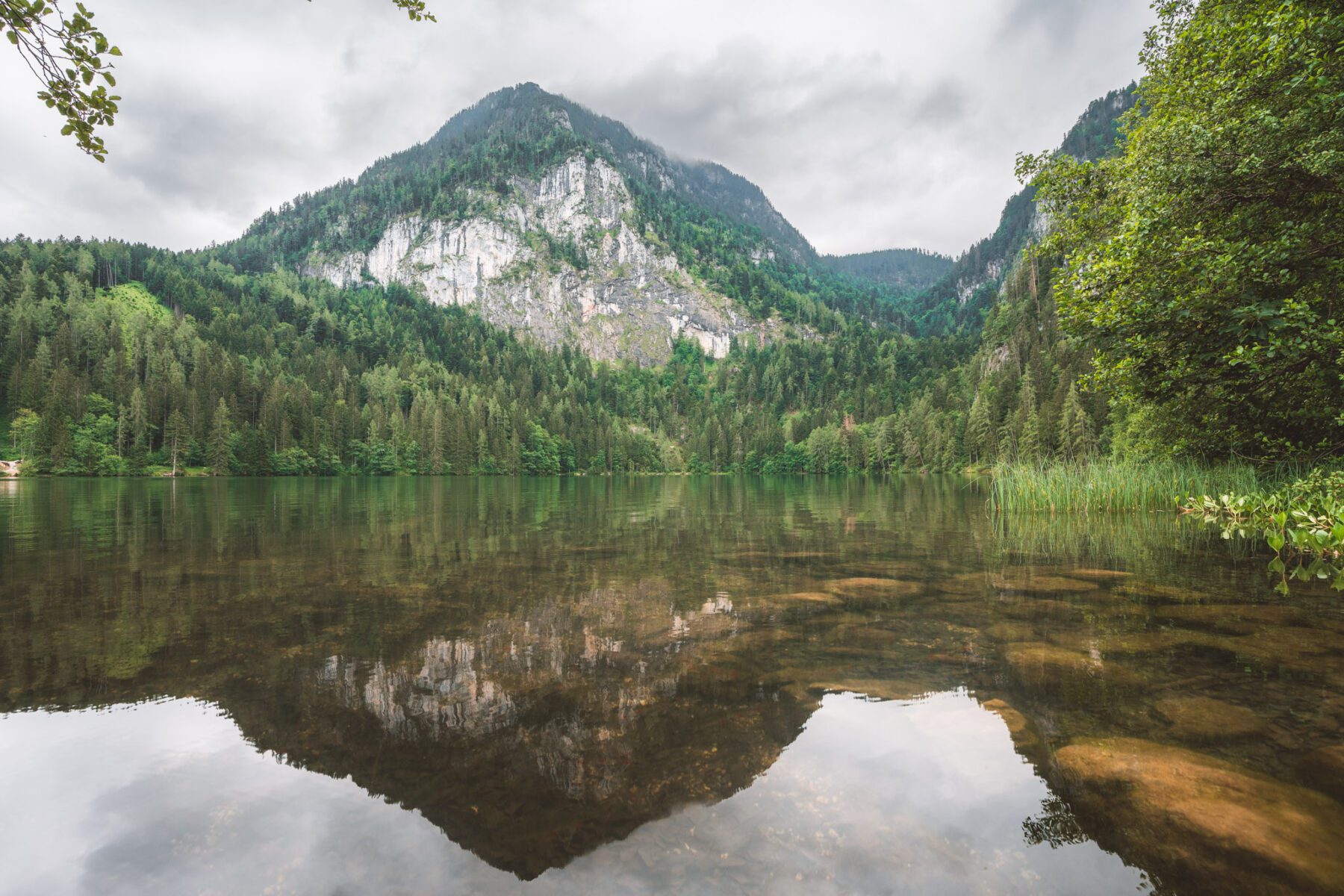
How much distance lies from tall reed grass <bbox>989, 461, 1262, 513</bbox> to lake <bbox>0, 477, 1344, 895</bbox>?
11.3 metres

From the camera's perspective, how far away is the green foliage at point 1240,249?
11414 millimetres

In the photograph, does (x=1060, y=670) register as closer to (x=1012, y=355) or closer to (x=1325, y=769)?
(x=1325, y=769)

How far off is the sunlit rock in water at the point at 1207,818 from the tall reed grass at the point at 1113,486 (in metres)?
19.6

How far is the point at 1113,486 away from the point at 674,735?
24452 mm

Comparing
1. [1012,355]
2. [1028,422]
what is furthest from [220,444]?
[1012,355]

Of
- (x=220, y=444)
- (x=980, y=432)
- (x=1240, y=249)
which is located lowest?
(x=220, y=444)

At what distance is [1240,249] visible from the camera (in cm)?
1229

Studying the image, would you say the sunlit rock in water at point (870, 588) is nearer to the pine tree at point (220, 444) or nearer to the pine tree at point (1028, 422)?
the pine tree at point (1028, 422)

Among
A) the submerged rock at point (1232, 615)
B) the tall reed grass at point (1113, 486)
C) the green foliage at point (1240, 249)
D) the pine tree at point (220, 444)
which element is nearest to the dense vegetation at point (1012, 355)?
the green foliage at point (1240, 249)

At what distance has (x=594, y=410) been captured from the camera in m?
182

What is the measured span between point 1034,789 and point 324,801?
5108mm

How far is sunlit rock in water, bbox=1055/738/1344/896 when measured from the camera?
10.2 feet

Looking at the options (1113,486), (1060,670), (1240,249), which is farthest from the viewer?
(1113,486)

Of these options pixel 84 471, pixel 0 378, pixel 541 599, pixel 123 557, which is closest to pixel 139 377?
pixel 0 378
